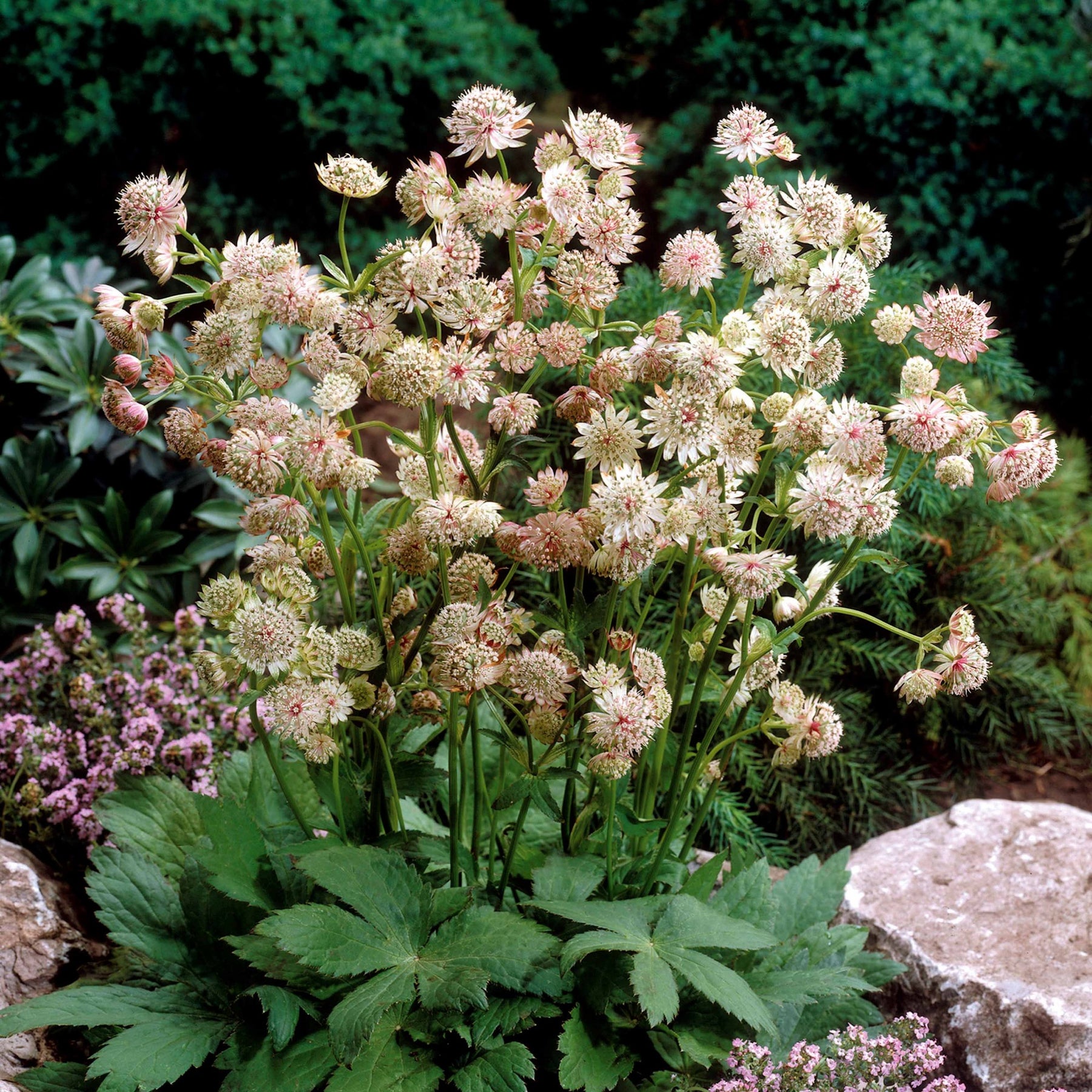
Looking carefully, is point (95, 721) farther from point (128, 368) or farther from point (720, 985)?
point (720, 985)

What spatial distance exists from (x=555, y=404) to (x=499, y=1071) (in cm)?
76

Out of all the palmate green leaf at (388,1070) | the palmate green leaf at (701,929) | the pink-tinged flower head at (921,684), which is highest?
the pink-tinged flower head at (921,684)

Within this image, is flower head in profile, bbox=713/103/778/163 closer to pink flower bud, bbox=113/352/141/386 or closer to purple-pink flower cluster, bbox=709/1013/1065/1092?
pink flower bud, bbox=113/352/141/386

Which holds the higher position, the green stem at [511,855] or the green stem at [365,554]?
the green stem at [365,554]

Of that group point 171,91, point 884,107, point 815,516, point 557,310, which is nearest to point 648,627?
point 557,310

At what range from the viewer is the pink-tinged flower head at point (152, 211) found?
1133mm

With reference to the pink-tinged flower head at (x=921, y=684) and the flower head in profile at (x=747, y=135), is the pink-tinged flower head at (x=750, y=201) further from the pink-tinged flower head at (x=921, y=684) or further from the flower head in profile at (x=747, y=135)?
the pink-tinged flower head at (x=921, y=684)

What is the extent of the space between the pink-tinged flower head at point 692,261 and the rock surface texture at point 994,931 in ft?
3.82

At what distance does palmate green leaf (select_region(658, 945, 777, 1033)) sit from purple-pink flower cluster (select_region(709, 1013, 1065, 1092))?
0.13m

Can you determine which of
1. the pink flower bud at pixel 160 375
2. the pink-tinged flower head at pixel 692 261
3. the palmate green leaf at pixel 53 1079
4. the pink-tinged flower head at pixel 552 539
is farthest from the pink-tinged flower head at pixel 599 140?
the palmate green leaf at pixel 53 1079

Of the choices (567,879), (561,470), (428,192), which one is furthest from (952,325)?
(567,879)

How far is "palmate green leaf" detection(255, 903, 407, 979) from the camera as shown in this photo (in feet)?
4.10

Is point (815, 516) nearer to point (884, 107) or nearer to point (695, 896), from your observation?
point (695, 896)

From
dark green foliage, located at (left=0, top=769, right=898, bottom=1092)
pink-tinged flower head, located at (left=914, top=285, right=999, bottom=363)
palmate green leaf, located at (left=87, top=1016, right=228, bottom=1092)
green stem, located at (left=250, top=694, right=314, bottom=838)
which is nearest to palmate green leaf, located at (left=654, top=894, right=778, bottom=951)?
dark green foliage, located at (left=0, top=769, right=898, bottom=1092)
